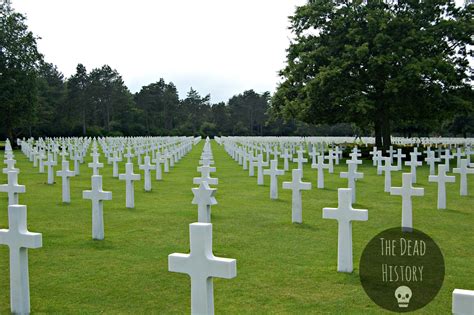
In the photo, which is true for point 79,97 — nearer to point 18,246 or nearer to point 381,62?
point 381,62

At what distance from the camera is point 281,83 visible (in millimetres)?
33688

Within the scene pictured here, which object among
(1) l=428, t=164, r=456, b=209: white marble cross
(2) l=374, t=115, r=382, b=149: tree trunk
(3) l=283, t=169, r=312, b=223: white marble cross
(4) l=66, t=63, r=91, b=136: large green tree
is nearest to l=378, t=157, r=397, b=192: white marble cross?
(1) l=428, t=164, r=456, b=209: white marble cross

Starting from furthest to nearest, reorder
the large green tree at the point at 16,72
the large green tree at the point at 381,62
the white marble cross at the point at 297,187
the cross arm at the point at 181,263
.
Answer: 1. the large green tree at the point at 16,72
2. the large green tree at the point at 381,62
3. the white marble cross at the point at 297,187
4. the cross arm at the point at 181,263

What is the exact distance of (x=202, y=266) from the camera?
3.81m

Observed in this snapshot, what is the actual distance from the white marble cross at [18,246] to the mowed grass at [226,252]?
1.01 ft

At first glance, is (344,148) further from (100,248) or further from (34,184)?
(100,248)

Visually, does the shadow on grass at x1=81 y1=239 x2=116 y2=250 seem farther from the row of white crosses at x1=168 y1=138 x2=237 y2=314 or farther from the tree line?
the tree line

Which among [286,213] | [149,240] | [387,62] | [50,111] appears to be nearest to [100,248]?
[149,240]

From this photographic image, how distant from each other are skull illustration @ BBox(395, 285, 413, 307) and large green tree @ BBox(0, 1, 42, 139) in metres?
42.2

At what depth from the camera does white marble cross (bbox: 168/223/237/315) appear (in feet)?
12.3

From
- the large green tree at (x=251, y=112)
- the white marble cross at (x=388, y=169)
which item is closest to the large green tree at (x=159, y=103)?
the large green tree at (x=251, y=112)

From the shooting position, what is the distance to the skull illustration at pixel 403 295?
17.7 feet

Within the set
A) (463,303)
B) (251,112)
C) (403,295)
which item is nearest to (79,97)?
(251,112)

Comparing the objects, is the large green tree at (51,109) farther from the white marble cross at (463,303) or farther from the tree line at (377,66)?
the white marble cross at (463,303)
